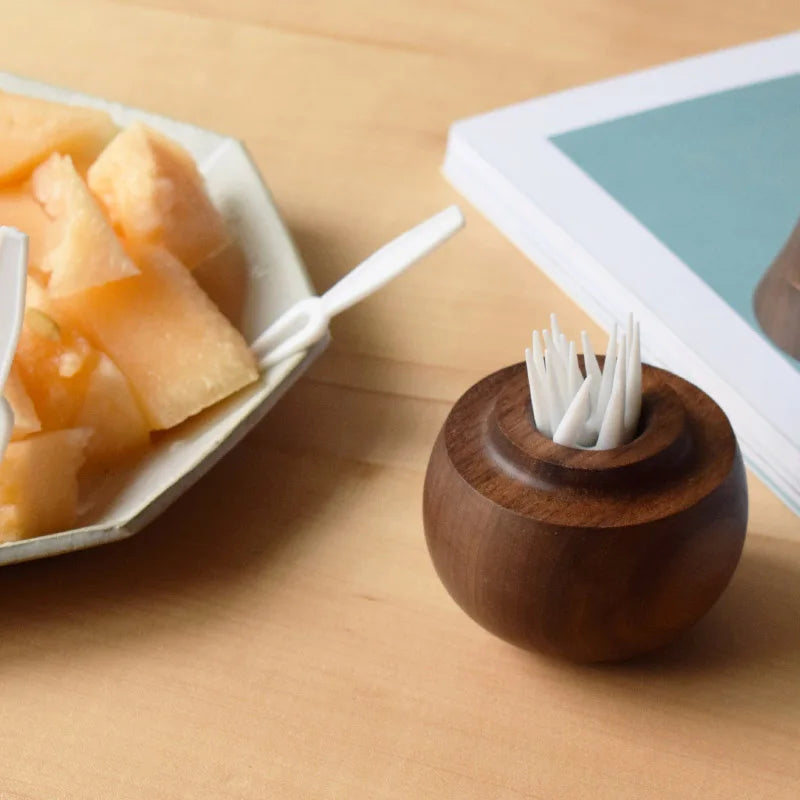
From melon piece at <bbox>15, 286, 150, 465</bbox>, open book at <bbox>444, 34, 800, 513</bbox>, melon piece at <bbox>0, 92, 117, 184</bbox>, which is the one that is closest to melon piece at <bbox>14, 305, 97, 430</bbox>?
melon piece at <bbox>15, 286, 150, 465</bbox>

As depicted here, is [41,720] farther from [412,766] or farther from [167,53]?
[167,53]

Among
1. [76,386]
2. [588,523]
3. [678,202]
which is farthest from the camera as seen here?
[678,202]

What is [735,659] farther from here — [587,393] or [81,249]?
[81,249]

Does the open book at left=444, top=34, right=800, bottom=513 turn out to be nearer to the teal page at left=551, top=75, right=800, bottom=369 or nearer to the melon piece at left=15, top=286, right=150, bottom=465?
the teal page at left=551, top=75, right=800, bottom=369

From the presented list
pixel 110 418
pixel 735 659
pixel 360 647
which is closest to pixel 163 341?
pixel 110 418

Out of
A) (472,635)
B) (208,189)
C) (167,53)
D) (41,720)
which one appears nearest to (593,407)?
(472,635)

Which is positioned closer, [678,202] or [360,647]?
[360,647]

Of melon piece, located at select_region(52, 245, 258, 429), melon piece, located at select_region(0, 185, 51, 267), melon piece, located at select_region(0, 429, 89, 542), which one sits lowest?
melon piece, located at select_region(0, 429, 89, 542)
